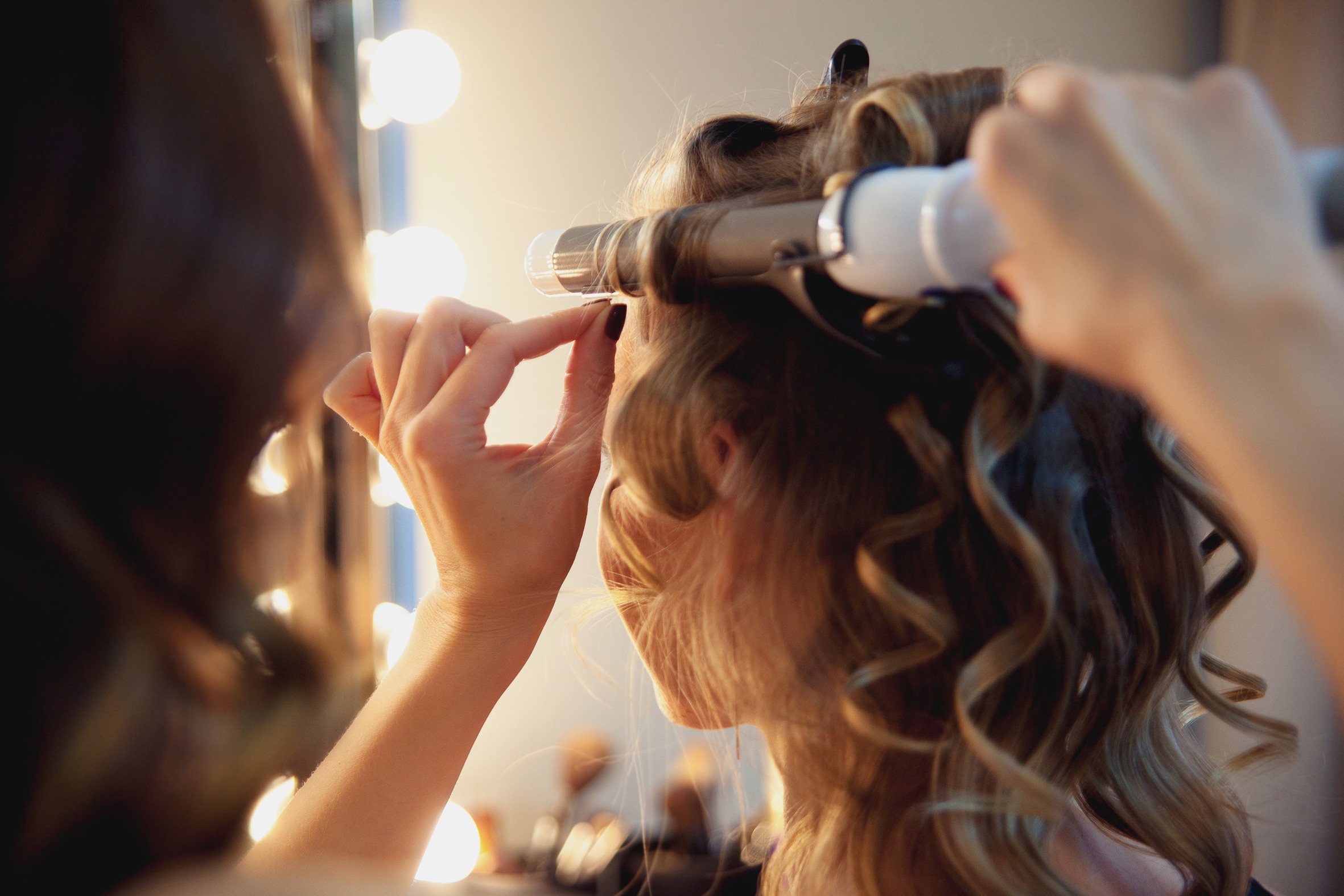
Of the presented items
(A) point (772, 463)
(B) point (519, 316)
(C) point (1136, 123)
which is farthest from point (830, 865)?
(B) point (519, 316)

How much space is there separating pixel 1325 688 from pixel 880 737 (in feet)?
3.26

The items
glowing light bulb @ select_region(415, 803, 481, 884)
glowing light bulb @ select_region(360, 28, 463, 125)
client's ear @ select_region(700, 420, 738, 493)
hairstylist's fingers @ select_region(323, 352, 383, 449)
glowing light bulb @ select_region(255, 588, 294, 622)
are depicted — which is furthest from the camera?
glowing light bulb @ select_region(360, 28, 463, 125)

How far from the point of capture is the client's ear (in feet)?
1.58

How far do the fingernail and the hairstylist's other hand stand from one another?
0.32 m

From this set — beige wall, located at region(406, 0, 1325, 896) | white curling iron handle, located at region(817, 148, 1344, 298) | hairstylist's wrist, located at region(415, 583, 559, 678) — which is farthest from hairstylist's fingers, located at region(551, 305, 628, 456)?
beige wall, located at region(406, 0, 1325, 896)

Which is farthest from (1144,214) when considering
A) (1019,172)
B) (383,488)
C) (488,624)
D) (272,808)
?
(383,488)

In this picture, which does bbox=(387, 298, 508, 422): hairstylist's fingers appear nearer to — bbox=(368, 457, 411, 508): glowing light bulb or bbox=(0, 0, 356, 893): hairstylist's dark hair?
bbox=(0, 0, 356, 893): hairstylist's dark hair

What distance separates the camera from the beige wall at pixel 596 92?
1.24 m

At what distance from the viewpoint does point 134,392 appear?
27cm

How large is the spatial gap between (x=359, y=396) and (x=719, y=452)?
0.97 feet

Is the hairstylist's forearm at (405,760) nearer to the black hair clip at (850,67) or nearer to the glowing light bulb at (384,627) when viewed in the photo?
the black hair clip at (850,67)

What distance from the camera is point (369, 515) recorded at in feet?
3.92

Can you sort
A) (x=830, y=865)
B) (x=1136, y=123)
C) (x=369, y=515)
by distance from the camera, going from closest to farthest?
(x=1136, y=123), (x=830, y=865), (x=369, y=515)

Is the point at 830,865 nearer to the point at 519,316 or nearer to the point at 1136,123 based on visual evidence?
the point at 1136,123
